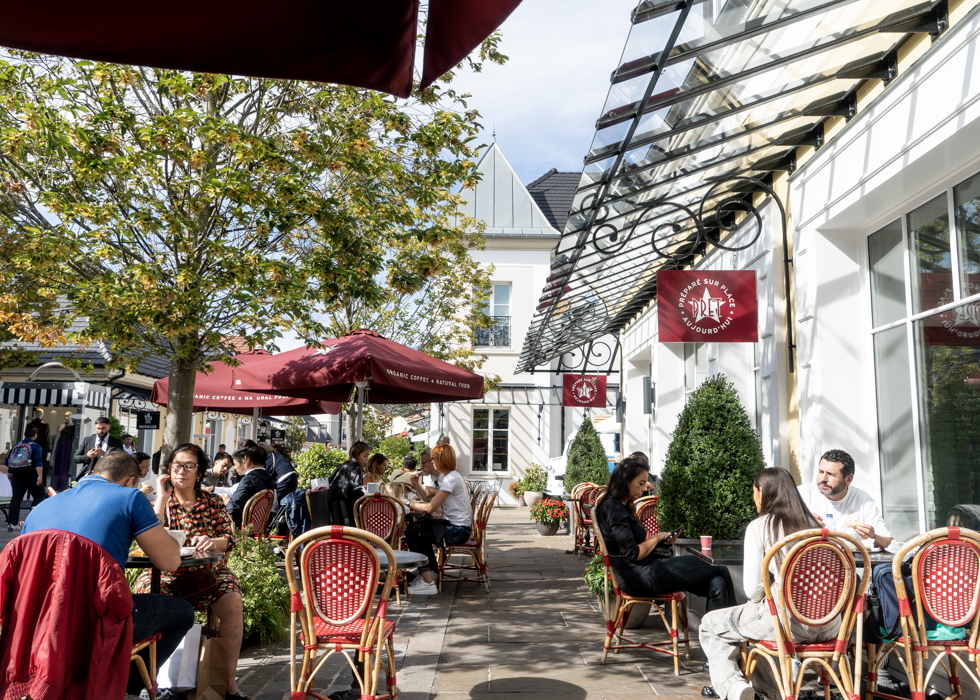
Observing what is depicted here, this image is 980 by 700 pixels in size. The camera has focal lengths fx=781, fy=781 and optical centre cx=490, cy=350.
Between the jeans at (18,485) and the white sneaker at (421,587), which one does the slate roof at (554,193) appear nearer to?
the jeans at (18,485)

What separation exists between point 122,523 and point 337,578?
103cm

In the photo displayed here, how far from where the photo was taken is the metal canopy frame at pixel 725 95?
14.5 feet

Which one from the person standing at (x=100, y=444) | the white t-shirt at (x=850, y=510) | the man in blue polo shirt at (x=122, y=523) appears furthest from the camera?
the person standing at (x=100, y=444)

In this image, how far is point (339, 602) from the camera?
12.4ft

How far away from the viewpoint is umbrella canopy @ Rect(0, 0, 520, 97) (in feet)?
5.63

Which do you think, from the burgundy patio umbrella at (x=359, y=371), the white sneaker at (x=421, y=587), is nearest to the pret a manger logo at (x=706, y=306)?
the burgundy patio umbrella at (x=359, y=371)

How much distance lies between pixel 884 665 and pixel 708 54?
3.83 m

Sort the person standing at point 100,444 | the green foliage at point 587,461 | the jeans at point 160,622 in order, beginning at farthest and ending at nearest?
the green foliage at point 587,461 → the person standing at point 100,444 → the jeans at point 160,622

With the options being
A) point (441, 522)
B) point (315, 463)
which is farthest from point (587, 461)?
point (441, 522)

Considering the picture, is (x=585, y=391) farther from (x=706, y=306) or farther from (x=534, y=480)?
(x=706, y=306)

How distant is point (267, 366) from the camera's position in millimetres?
7469

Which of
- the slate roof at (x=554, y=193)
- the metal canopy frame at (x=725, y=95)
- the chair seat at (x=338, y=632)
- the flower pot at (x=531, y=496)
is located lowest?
the flower pot at (x=531, y=496)

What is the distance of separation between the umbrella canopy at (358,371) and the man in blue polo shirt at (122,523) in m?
3.19

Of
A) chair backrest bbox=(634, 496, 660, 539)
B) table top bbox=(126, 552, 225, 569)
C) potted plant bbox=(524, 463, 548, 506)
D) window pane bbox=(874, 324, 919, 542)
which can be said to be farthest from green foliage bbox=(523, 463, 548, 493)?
table top bbox=(126, 552, 225, 569)
